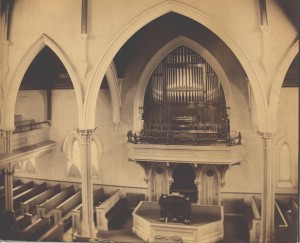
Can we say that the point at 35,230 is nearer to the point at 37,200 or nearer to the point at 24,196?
the point at 37,200

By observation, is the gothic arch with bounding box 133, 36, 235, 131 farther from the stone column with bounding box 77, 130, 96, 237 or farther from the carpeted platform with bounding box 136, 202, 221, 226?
the stone column with bounding box 77, 130, 96, 237

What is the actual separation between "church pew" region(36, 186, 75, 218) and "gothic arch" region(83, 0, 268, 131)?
3.69 m

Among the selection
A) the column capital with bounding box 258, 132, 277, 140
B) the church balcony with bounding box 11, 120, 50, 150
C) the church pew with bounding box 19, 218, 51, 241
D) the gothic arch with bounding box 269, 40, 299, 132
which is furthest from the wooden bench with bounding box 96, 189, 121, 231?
the gothic arch with bounding box 269, 40, 299, 132

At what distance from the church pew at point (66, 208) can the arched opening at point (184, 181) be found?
11.7ft

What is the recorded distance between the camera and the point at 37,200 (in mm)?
13297

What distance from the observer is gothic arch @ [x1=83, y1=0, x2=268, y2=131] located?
10148mm

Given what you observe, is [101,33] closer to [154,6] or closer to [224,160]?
[154,6]

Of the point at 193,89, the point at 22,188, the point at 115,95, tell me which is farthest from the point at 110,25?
the point at 22,188

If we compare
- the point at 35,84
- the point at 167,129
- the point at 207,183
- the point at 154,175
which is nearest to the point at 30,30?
the point at 35,84

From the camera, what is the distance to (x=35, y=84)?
581 inches

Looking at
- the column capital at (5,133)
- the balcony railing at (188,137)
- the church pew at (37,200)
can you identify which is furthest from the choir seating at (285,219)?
the column capital at (5,133)

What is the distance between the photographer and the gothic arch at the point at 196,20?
10.1 meters

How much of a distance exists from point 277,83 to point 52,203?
8484 mm

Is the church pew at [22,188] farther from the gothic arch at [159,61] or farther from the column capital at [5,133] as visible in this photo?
the gothic arch at [159,61]
